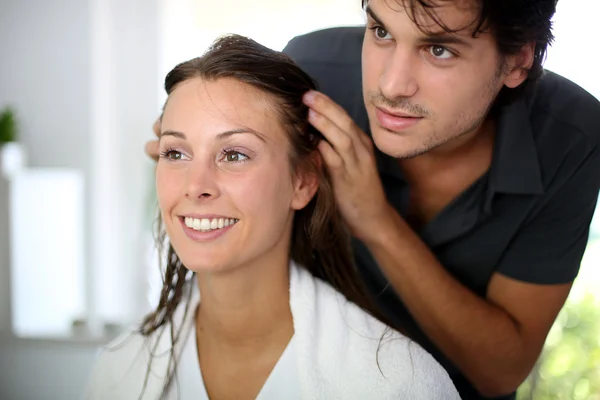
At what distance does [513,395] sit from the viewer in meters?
1.69

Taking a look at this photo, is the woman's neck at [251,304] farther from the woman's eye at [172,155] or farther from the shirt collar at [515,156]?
the shirt collar at [515,156]

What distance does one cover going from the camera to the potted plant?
8.22 ft

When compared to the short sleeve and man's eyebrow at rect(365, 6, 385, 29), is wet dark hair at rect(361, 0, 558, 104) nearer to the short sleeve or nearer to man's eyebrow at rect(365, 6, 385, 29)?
man's eyebrow at rect(365, 6, 385, 29)

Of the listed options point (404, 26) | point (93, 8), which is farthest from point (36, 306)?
point (404, 26)

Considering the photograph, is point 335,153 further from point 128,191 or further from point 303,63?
point 128,191

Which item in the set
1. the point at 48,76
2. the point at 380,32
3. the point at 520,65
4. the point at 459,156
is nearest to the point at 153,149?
the point at 380,32

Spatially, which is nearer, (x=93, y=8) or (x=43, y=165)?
(x=93, y=8)

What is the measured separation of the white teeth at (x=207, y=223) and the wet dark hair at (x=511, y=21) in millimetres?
478

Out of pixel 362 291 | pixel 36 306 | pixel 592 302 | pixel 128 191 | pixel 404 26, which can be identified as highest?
pixel 404 26

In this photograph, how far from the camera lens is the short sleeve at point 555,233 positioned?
1410mm

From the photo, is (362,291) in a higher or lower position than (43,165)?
higher

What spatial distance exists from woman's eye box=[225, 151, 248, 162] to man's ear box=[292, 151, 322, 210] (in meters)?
0.13

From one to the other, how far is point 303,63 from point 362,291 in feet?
1.82

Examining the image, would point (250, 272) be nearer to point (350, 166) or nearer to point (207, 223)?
point (207, 223)
